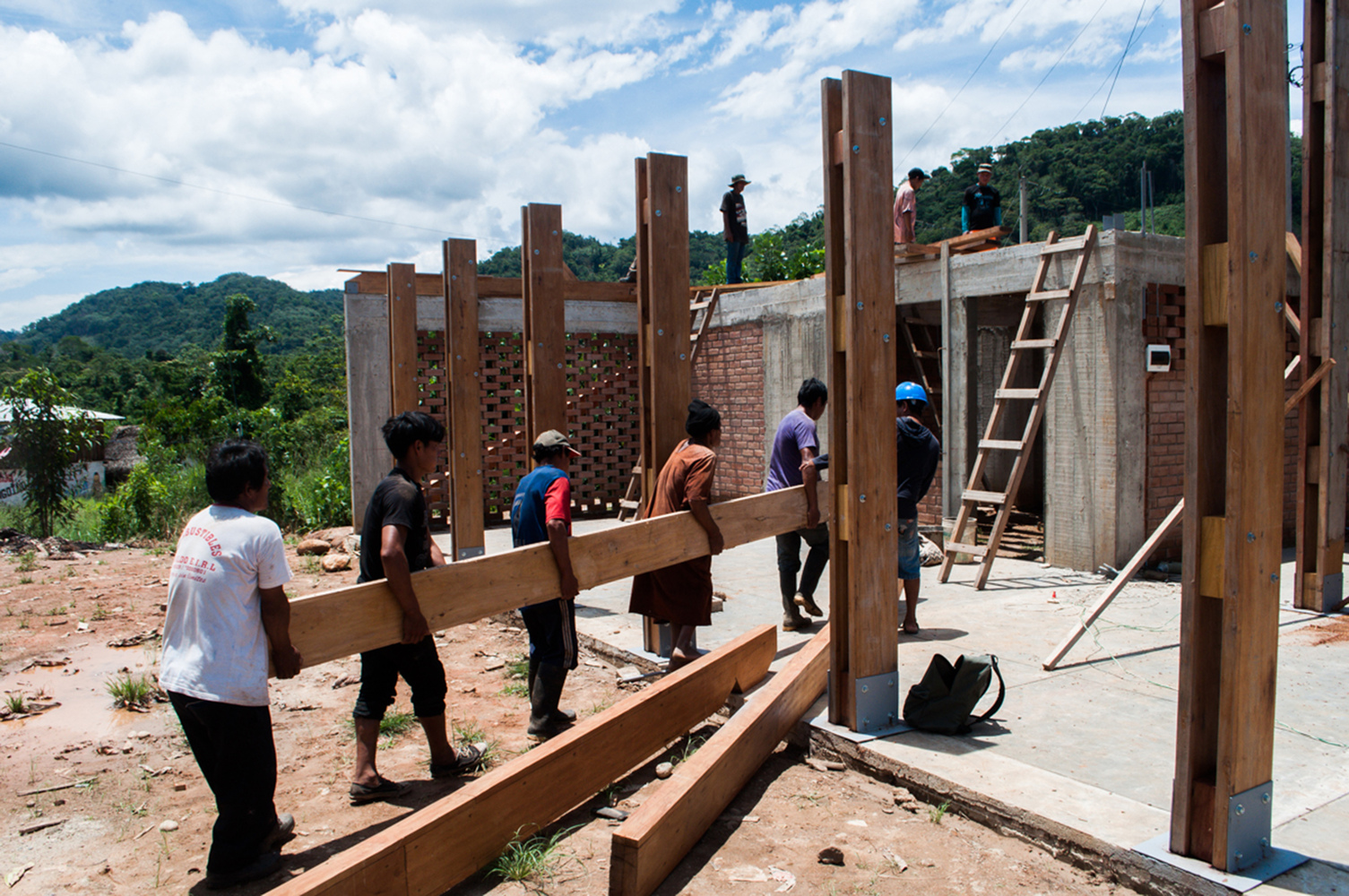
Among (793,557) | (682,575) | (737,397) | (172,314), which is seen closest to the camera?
(682,575)

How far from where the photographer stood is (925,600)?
695 centimetres

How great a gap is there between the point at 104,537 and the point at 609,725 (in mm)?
12971

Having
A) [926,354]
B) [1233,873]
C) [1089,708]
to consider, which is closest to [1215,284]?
[1233,873]

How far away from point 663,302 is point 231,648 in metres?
3.10

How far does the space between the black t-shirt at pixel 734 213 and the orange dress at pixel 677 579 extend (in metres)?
8.73

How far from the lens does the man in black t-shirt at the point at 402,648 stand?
3.55m

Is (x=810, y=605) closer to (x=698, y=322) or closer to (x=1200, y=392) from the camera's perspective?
(x=1200, y=392)

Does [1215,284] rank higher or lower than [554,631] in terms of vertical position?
higher

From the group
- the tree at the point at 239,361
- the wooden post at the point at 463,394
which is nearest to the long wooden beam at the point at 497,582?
the wooden post at the point at 463,394

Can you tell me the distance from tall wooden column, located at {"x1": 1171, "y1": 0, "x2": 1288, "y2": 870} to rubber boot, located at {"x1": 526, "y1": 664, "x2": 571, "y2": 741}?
2.77 m

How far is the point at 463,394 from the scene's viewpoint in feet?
24.2

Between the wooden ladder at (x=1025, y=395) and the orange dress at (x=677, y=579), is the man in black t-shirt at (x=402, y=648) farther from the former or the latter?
the wooden ladder at (x=1025, y=395)

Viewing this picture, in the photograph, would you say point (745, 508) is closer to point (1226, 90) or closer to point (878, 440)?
point (878, 440)

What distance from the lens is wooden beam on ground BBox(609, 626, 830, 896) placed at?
2.71 meters
